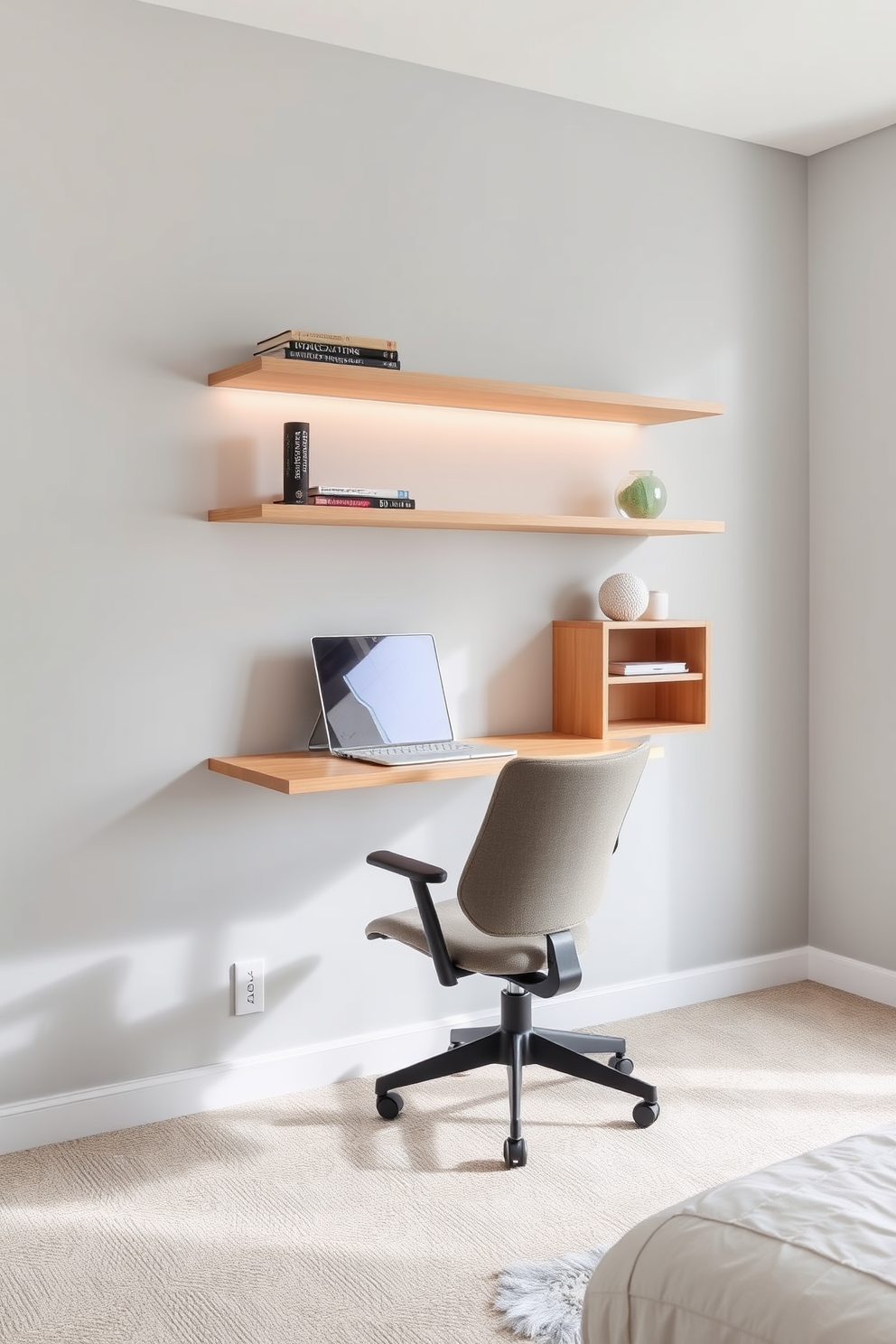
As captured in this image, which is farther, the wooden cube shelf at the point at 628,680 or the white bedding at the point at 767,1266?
the wooden cube shelf at the point at 628,680

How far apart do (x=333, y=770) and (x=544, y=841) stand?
20.6 inches

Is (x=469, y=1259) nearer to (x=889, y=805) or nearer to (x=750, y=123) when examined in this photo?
(x=889, y=805)

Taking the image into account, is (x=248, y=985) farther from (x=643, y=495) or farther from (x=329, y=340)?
(x=643, y=495)

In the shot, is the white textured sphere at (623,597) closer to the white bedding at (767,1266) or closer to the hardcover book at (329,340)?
the hardcover book at (329,340)

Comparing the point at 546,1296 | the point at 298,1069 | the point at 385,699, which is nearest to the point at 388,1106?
the point at 298,1069

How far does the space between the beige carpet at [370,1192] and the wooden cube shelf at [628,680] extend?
905 mm

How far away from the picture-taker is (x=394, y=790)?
3219 mm

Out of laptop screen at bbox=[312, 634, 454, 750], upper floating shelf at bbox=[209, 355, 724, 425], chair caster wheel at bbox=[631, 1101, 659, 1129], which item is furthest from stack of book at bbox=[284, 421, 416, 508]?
chair caster wheel at bbox=[631, 1101, 659, 1129]

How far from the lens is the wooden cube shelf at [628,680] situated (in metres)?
3.29

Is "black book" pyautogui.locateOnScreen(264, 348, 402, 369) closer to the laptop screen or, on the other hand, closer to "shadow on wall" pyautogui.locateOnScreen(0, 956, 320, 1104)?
the laptop screen

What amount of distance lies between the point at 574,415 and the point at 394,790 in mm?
1148

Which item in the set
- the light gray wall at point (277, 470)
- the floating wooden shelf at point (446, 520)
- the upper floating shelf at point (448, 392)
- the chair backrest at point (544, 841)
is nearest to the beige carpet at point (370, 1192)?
the light gray wall at point (277, 470)

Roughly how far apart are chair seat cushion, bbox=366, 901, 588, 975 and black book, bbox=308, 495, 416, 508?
3.17ft

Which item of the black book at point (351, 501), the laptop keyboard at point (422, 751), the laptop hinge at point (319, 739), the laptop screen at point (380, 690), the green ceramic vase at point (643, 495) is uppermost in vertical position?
the green ceramic vase at point (643, 495)
